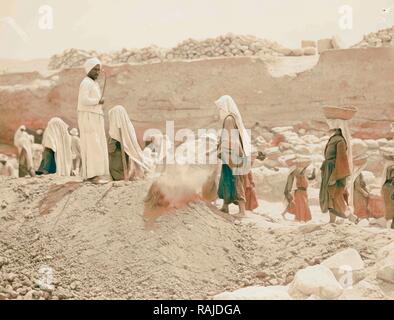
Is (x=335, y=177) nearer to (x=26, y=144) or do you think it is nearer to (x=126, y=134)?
(x=126, y=134)

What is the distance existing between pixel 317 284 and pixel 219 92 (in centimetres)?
259

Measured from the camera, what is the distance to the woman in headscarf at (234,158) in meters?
8.98

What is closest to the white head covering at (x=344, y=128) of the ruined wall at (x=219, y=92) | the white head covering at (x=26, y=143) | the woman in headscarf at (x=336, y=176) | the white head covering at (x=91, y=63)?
the woman in headscarf at (x=336, y=176)

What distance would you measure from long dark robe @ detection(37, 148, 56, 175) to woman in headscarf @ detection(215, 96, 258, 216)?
2.14m

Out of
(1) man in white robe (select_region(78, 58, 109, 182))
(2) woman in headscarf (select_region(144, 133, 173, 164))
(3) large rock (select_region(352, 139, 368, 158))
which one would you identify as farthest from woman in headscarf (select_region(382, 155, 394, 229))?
(1) man in white robe (select_region(78, 58, 109, 182))

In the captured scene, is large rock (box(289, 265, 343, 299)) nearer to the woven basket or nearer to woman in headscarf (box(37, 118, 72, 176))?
the woven basket

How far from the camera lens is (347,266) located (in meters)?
8.39

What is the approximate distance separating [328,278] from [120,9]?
13.6 feet

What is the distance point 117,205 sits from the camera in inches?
360

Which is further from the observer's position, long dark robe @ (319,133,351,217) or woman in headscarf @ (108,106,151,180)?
woman in headscarf @ (108,106,151,180)

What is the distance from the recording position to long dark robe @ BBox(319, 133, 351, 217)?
870 cm

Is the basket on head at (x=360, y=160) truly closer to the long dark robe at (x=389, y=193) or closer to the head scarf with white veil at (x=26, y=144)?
the long dark robe at (x=389, y=193)
